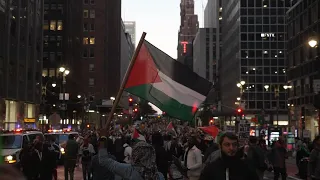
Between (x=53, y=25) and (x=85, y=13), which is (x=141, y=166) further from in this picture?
(x=85, y=13)

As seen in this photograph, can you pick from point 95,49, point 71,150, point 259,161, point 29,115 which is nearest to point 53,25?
point 95,49

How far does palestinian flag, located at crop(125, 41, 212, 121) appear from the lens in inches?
472

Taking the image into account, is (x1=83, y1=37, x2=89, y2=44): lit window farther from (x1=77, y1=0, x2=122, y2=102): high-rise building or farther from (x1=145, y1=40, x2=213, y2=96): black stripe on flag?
(x1=145, y1=40, x2=213, y2=96): black stripe on flag

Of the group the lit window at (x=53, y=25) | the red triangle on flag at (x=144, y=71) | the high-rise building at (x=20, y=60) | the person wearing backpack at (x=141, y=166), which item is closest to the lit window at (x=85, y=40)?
the lit window at (x=53, y=25)

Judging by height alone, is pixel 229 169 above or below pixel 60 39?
below

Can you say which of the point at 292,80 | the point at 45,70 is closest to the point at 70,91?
the point at 45,70

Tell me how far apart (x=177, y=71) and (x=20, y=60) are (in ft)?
135

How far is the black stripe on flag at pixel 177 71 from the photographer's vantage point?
40.7 feet

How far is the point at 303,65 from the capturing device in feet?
198

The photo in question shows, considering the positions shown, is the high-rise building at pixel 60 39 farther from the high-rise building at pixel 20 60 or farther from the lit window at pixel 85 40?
the high-rise building at pixel 20 60

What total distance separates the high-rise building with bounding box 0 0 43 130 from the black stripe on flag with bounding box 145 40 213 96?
3157 centimetres

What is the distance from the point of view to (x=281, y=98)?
114000 mm

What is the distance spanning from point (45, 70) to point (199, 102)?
277ft

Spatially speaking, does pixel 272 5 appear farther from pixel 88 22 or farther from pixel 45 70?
pixel 45 70
